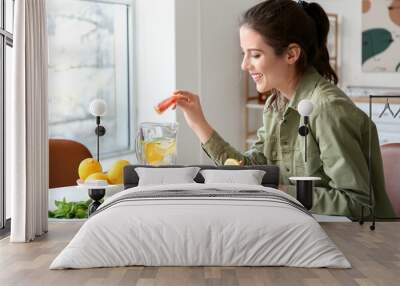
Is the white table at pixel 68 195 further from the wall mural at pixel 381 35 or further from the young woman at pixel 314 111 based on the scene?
the wall mural at pixel 381 35

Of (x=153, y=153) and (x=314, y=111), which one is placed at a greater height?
(x=314, y=111)

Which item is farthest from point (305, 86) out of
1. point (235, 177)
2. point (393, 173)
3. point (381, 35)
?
point (381, 35)

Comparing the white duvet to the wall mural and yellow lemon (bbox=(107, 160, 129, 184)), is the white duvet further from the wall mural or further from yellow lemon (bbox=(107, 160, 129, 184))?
the wall mural

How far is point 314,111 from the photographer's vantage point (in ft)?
10.2

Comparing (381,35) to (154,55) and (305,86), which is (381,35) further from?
(305,86)

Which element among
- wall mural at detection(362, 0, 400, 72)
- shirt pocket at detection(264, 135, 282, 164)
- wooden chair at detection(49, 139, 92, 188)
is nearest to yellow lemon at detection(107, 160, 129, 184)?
shirt pocket at detection(264, 135, 282, 164)

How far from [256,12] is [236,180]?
2.18 ft

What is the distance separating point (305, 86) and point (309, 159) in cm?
30

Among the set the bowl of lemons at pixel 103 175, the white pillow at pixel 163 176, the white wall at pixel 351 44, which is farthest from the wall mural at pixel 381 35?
the white pillow at pixel 163 176

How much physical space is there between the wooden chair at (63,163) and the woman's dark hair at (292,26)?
1709 mm

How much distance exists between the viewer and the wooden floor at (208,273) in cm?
235

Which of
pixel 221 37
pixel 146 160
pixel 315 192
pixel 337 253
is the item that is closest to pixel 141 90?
pixel 221 37

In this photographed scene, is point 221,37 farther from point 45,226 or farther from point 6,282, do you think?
point 6,282

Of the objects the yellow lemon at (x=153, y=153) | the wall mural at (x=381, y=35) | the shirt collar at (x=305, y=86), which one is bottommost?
the yellow lemon at (x=153, y=153)
